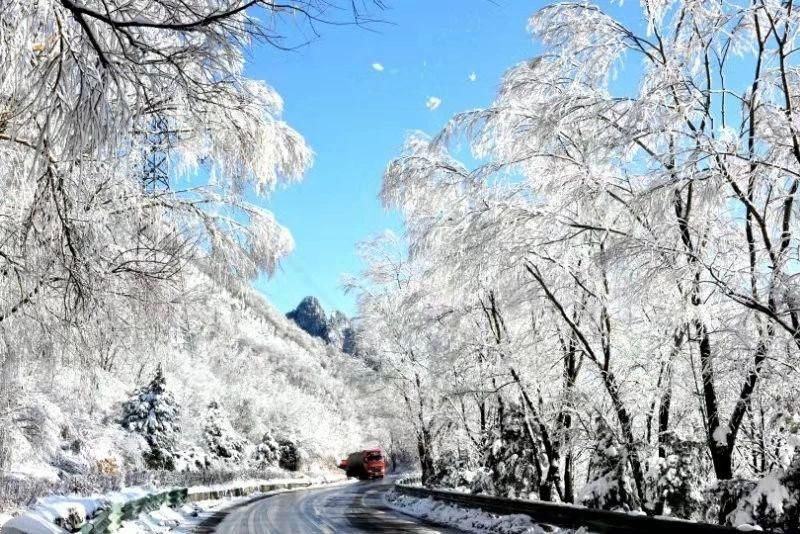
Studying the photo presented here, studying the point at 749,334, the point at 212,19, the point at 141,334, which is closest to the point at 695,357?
the point at 749,334

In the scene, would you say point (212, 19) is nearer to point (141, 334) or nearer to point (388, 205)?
point (141, 334)

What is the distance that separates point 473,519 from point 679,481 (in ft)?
20.2

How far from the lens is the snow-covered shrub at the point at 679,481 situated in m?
9.96

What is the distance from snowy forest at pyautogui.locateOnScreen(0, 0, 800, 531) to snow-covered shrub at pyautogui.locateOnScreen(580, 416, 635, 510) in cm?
6

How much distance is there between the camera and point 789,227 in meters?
7.41

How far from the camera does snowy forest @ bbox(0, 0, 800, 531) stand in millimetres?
3873

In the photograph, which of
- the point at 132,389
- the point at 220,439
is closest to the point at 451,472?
the point at 132,389

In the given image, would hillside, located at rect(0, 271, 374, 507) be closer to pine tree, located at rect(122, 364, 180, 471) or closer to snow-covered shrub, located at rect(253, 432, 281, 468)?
snow-covered shrub, located at rect(253, 432, 281, 468)

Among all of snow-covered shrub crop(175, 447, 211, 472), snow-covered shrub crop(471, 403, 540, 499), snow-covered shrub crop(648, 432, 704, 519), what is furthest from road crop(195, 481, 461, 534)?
snow-covered shrub crop(175, 447, 211, 472)

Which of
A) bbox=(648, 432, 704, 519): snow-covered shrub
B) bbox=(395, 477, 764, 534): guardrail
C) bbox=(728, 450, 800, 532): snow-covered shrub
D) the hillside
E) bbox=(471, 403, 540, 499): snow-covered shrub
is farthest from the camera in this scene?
bbox=(471, 403, 540, 499): snow-covered shrub

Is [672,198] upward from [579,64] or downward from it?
downward

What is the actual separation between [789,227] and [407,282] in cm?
1957

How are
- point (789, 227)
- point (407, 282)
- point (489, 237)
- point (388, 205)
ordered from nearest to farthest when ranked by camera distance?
point (789, 227) → point (489, 237) → point (388, 205) → point (407, 282)

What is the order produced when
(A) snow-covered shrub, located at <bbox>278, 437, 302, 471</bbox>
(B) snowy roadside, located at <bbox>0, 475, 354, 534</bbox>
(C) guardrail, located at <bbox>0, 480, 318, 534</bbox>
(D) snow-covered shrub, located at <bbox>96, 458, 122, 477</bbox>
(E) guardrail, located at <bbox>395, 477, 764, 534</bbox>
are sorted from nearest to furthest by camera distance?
(C) guardrail, located at <bbox>0, 480, 318, 534</bbox> → (B) snowy roadside, located at <bbox>0, 475, 354, 534</bbox> → (E) guardrail, located at <bbox>395, 477, 764, 534</bbox> → (D) snow-covered shrub, located at <bbox>96, 458, 122, 477</bbox> → (A) snow-covered shrub, located at <bbox>278, 437, 302, 471</bbox>
